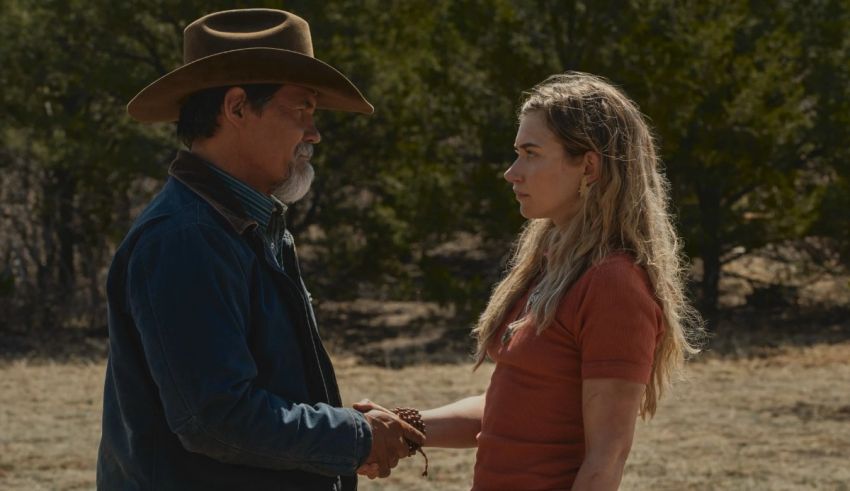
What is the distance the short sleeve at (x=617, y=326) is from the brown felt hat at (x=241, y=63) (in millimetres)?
708

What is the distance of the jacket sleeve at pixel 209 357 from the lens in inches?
102

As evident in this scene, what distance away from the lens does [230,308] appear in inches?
104

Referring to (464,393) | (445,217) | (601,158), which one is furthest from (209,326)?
(445,217)

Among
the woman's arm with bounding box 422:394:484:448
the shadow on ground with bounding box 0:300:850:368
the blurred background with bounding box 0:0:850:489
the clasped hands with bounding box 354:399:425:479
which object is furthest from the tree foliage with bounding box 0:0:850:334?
the clasped hands with bounding box 354:399:425:479

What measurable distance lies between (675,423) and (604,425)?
7050mm

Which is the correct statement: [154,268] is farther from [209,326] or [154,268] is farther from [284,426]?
[284,426]

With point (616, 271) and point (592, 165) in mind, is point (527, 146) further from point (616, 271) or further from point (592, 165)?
point (616, 271)

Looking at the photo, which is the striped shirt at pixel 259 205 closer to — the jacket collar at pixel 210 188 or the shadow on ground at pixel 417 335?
the jacket collar at pixel 210 188

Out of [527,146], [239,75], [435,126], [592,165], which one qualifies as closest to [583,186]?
[592,165]

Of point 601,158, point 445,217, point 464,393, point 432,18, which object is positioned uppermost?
point 432,18

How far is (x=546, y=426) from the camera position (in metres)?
2.85

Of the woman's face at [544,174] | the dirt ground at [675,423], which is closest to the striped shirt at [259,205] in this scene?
the woman's face at [544,174]

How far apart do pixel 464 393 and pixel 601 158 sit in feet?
26.9

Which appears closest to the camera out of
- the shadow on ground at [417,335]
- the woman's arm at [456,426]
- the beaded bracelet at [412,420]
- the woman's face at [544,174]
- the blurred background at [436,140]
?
the woman's face at [544,174]
